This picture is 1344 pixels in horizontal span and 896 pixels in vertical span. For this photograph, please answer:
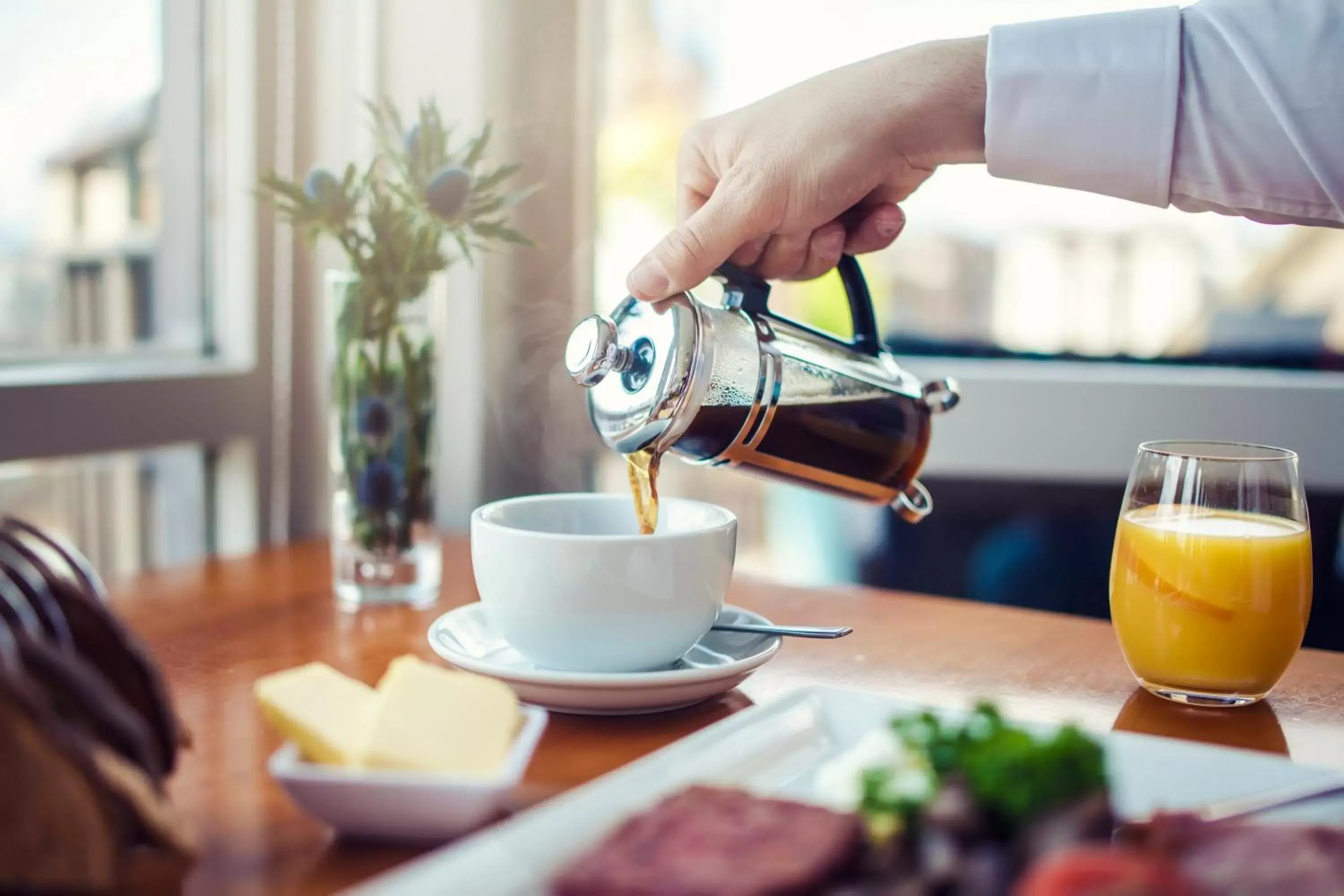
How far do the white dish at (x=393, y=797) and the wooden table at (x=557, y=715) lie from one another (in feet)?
Result: 0.06

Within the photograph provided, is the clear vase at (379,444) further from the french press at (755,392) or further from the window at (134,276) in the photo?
the window at (134,276)

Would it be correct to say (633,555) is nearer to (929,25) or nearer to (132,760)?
(132,760)

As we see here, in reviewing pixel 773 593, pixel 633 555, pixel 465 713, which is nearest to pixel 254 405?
pixel 773 593

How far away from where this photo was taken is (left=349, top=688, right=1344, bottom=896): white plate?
0.47m

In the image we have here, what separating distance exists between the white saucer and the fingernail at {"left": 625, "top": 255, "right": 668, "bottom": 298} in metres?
0.25

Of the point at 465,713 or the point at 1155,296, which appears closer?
the point at 465,713

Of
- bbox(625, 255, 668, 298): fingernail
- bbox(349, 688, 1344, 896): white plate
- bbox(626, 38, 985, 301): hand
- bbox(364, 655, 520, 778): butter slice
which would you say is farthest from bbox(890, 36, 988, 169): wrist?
bbox(364, 655, 520, 778): butter slice

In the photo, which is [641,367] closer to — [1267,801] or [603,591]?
[603,591]

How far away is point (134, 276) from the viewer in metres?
1.59

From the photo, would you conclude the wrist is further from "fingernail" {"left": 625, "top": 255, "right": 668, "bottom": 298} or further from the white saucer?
the white saucer

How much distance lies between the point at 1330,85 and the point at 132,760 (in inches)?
34.5

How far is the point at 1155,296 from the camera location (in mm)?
1863

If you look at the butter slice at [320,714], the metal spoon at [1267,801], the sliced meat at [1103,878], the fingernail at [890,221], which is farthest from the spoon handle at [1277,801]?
the fingernail at [890,221]

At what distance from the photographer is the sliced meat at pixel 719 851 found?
17.6 inches
